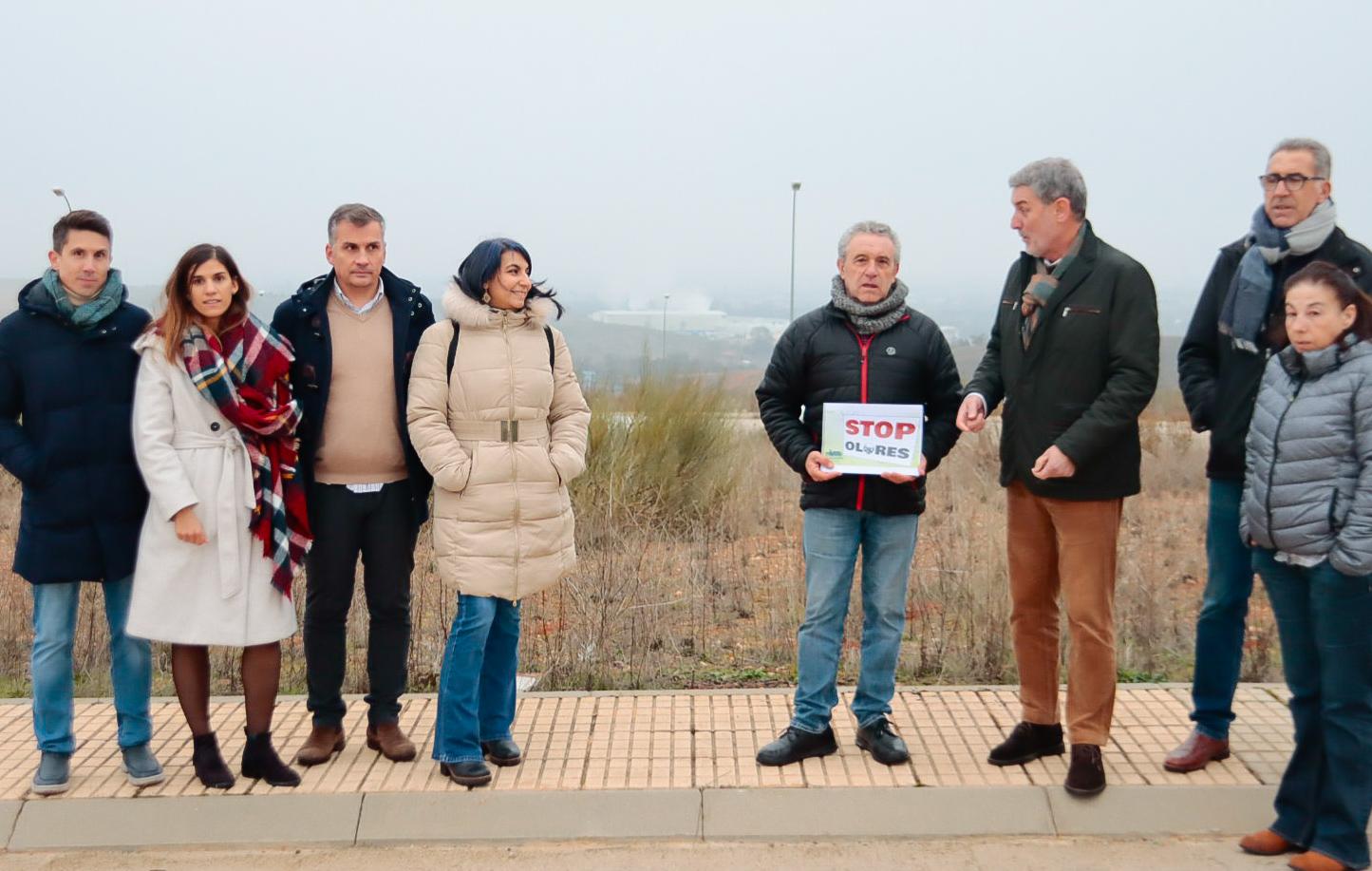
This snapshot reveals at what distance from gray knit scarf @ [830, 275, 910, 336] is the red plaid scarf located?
2204 millimetres

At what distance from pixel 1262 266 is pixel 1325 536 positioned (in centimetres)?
114

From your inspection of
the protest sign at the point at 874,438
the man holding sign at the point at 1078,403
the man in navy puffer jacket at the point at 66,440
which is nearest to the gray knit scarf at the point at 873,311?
the protest sign at the point at 874,438

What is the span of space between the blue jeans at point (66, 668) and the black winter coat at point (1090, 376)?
3.59m

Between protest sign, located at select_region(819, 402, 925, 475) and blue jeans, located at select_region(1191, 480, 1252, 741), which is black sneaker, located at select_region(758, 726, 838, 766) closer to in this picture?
protest sign, located at select_region(819, 402, 925, 475)

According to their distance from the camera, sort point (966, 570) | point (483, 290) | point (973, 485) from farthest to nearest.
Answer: point (973, 485)
point (966, 570)
point (483, 290)

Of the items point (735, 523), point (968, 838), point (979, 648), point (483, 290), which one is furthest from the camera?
point (735, 523)

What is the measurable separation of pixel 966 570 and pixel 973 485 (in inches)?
200

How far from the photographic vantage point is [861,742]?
535 centimetres

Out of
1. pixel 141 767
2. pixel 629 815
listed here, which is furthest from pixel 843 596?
pixel 141 767

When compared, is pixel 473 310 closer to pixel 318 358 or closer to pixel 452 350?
pixel 452 350

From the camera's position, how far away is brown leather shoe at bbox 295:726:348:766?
17.1 ft

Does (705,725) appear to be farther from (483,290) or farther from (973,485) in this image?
(973,485)

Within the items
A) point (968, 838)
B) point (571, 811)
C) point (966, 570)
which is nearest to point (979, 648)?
point (966, 570)

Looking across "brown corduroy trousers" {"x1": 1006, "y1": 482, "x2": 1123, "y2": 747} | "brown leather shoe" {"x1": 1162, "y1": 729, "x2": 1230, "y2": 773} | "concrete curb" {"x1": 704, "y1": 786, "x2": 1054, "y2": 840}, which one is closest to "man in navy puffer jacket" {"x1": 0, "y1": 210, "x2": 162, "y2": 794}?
"concrete curb" {"x1": 704, "y1": 786, "x2": 1054, "y2": 840}
